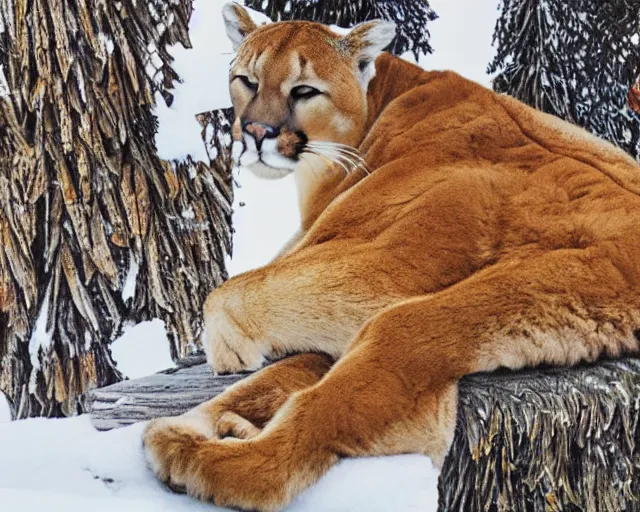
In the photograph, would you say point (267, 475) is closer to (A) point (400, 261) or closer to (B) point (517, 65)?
(A) point (400, 261)

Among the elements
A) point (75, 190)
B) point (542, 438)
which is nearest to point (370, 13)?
point (75, 190)

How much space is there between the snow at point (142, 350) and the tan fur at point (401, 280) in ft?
1.39

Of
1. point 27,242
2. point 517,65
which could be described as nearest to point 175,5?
point 27,242

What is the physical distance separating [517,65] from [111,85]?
3.99ft

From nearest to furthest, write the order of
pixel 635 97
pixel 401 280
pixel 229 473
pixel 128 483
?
pixel 229 473, pixel 128 483, pixel 401 280, pixel 635 97

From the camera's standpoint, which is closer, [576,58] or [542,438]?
[542,438]

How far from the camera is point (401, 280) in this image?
1967 mm

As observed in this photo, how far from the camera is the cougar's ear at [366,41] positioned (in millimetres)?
2289

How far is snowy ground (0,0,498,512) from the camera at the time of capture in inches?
66.6

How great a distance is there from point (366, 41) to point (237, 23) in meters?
0.36

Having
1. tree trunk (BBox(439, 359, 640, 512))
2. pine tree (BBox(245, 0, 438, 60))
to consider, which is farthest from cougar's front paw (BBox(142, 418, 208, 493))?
pine tree (BBox(245, 0, 438, 60))

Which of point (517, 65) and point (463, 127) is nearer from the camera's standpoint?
point (463, 127)

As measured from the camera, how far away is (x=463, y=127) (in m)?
2.27

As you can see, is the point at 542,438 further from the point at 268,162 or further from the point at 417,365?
the point at 268,162
